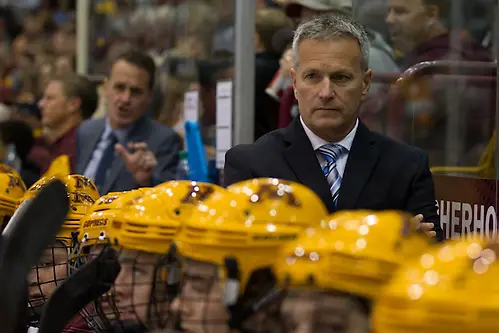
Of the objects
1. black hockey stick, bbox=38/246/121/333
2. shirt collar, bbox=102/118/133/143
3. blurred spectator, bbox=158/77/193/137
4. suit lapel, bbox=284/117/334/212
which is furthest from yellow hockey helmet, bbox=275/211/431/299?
blurred spectator, bbox=158/77/193/137

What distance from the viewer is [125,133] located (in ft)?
22.7

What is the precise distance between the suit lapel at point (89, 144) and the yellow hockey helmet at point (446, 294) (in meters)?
5.10

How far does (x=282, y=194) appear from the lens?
2529 mm

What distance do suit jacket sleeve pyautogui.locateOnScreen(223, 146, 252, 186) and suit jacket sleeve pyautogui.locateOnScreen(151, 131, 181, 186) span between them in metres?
2.65

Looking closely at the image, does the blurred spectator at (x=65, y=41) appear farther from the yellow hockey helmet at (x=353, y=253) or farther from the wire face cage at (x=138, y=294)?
the yellow hockey helmet at (x=353, y=253)

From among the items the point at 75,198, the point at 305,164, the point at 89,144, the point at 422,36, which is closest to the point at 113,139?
the point at 89,144

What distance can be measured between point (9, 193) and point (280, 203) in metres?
1.69

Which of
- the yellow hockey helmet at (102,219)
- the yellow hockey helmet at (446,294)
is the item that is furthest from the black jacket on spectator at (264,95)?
the yellow hockey helmet at (446,294)

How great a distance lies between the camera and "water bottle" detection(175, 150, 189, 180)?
263 inches

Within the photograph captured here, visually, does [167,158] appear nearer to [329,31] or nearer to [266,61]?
[266,61]

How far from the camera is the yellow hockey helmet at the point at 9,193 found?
391 centimetres

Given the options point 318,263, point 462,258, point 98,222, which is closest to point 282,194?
point 318,263

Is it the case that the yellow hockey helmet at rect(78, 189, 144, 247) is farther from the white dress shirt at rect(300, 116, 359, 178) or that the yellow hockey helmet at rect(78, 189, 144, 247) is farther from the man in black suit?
the white dress shirt at rect(300, 116, 359, 178)

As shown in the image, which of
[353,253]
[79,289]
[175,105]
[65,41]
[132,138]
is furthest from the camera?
[65,41]
